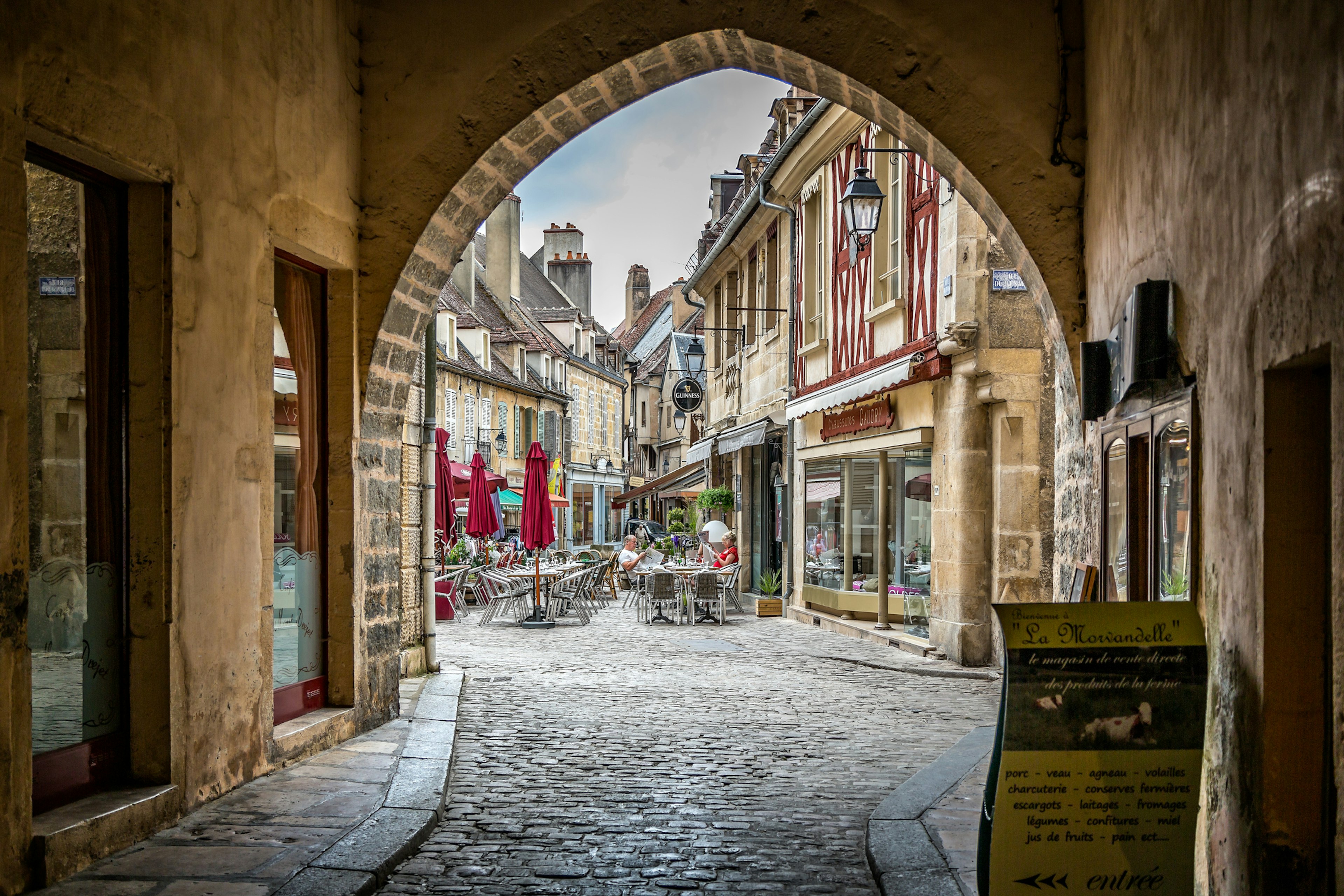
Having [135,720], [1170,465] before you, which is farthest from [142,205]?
[1170,465]

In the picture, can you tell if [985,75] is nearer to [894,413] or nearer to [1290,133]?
[1290,133]

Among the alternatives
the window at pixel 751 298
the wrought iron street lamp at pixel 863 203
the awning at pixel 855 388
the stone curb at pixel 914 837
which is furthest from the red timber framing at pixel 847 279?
the stone curb at pixel 914 837

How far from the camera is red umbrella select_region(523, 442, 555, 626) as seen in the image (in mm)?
14711

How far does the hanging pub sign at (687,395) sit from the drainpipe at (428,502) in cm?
1197

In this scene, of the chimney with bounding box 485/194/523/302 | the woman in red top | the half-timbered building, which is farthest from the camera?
the chimney with bounding box 485/194/523/302

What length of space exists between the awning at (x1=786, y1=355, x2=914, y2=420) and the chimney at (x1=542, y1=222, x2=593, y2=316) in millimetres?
29521

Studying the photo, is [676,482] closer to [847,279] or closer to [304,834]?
[847,279]

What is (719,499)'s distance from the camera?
19422 mm

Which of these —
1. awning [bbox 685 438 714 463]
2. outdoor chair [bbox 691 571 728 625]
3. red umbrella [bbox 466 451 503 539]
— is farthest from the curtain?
awning [bbox 685 438 714 463]

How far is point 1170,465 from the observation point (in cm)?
383

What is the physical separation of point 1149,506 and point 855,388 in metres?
7.54

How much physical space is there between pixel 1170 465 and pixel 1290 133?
1458 mm

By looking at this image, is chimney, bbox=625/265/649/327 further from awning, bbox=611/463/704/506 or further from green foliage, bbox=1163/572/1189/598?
green foliage, bbox=1163/572/1189/598

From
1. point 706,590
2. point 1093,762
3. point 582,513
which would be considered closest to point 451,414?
point 706,590
